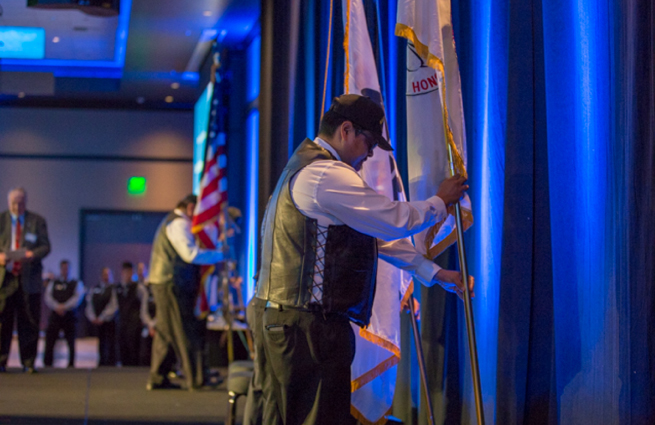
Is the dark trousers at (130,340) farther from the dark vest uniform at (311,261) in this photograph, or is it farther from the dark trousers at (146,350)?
the dark vest uniform at (311,261)

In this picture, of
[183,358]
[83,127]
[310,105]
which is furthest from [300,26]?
[83,127]

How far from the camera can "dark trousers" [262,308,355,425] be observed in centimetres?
226

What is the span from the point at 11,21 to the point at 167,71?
2915 millimetres

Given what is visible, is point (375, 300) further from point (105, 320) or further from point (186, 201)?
point (105, 320)

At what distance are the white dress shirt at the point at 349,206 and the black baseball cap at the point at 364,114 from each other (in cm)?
15

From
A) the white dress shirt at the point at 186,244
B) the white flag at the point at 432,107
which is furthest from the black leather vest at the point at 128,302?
the white flag at the point at 432,107

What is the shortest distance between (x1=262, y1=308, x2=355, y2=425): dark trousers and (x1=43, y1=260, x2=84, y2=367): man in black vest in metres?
6.55

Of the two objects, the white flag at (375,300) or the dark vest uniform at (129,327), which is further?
the dark vest uniform at (129,327)

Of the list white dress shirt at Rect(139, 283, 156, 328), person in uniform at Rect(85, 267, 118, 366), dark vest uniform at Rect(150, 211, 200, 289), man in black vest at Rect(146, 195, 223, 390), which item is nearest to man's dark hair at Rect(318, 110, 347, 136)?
man in black vest at Rect(146, 195, 223, 390)

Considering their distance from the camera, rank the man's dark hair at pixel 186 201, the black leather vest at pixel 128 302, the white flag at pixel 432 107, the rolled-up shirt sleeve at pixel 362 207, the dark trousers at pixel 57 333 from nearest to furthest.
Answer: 1. the rolled-up shirt sleeve at pixel 362 207
2. the white flag at pixel 432 107
3. the man's dark hair at pixel 186 201
4. the dark trousers at pixel 57 333
5. the black leather vest at pixel 128 302

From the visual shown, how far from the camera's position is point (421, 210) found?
88.3 inches

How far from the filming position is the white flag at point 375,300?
10.1 ft

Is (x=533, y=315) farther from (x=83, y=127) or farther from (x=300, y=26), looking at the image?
(x=83, y=127)

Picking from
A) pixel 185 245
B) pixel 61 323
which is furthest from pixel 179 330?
pixel 61 323
